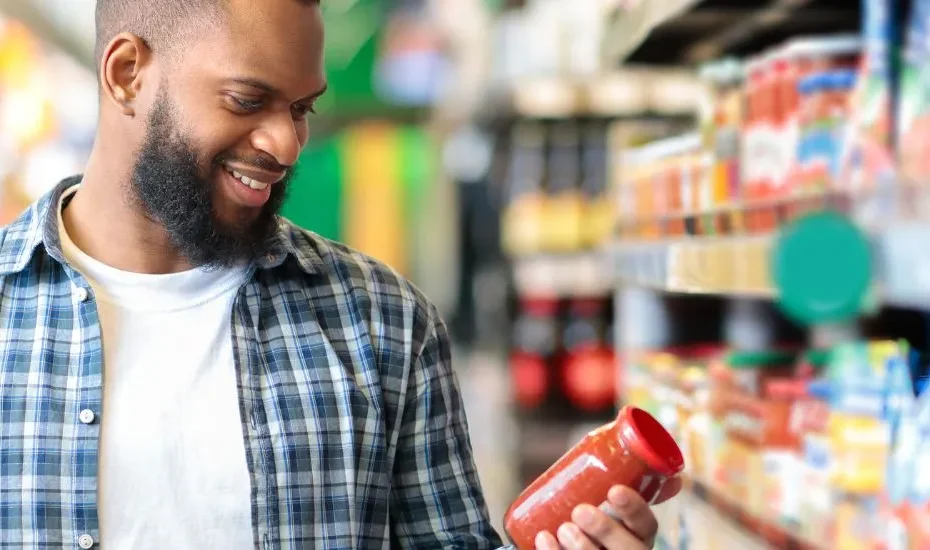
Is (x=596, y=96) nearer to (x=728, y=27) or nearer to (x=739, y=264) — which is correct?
(x=728, y=27)

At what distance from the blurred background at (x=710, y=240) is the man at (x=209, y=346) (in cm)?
51

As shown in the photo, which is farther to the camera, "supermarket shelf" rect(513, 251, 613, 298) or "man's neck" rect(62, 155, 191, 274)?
"supermarket shelf" rect(513, 251, 613, 298)

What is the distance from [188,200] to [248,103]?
0.48 feet

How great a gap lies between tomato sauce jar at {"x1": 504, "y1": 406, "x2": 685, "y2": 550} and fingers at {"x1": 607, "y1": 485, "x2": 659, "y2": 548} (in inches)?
0.7

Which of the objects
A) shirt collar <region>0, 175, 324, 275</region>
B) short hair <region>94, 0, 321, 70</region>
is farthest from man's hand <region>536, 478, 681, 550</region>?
short hair <region>94, 0, 321, 70</region>

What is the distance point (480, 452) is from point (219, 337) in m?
4.51

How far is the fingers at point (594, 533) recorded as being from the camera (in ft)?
3.99

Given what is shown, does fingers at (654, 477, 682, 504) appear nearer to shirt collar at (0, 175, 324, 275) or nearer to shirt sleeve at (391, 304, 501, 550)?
shirt sleeve at (391, 304, 501, 550)

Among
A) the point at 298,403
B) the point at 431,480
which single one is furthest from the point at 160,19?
the point at 431,480

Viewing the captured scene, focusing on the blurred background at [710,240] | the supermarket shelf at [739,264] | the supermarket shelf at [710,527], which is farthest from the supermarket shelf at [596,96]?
the supermarket shelf at [710,527]

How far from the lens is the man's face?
4.76ft

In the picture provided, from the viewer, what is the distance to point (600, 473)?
1.22 metres

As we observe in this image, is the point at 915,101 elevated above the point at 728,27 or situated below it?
below

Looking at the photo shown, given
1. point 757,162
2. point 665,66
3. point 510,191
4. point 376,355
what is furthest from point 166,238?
point 510,191
